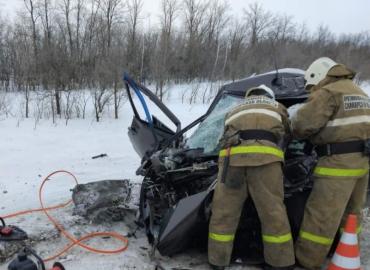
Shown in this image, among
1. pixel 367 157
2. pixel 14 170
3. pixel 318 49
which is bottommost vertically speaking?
pixel 14 170

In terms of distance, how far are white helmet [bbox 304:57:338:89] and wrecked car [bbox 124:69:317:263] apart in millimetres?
428

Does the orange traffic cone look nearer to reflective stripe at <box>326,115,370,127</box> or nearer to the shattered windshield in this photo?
reflective stripe at <box>326,115,370,127</box>

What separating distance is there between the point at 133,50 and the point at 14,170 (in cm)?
1641

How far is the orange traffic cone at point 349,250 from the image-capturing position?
3.13 metres

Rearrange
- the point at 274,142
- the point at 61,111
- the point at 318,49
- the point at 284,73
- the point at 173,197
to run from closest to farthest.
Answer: the point at 274,142 → the point at 173,197 → the point at 284,73 → the point at 61,111 → the point at 318,49

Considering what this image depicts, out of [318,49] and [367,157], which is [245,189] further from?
[318,49]

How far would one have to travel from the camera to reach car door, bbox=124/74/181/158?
14.3ft

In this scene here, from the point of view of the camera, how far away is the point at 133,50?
21969 millimetres

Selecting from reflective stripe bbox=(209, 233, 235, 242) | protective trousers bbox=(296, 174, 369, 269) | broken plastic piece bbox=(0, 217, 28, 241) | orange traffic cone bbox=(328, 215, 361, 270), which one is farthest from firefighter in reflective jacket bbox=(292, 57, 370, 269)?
broken plastic piece bbox=(0, 217, 28, 241)

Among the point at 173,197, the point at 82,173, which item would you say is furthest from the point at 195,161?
the point at 82,173

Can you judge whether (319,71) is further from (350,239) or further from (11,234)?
(11,234)

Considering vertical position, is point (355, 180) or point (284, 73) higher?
point (284, 73)

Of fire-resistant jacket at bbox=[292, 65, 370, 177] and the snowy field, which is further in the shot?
the snowy field

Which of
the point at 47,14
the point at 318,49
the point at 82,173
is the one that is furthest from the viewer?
the point at 318,49
